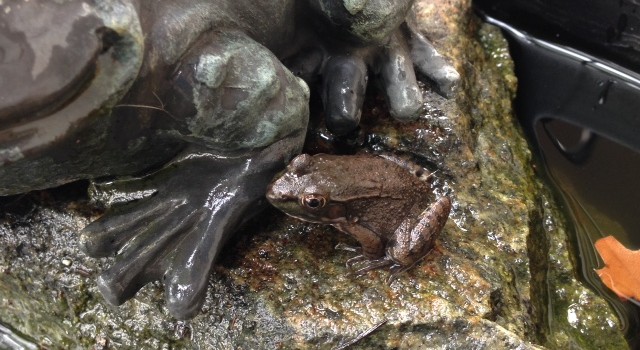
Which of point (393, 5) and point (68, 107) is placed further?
point (393, 5)

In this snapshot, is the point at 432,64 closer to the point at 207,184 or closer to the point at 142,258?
the point at 207,184

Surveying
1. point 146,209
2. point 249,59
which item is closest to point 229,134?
point 249,59

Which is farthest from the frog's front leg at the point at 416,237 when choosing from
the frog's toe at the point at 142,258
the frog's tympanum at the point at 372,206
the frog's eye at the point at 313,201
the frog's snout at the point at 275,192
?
the frog's toe at the point at 142,258

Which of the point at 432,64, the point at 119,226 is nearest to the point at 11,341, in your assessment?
the point at 119,226

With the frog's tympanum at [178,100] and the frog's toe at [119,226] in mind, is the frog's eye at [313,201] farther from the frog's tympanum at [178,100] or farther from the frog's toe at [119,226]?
the frog's toe at [119,226]

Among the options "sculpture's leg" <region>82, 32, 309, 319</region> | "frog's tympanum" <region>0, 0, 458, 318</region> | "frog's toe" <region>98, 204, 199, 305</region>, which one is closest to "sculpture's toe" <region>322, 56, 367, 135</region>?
"frog's tympanum" <region>0, 0, 458, 318</region>

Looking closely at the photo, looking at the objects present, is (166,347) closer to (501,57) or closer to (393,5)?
(393,5)

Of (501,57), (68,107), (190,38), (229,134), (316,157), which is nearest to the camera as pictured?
(68,107)
